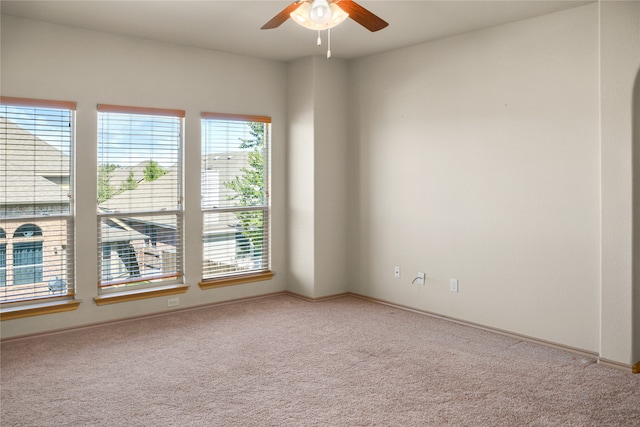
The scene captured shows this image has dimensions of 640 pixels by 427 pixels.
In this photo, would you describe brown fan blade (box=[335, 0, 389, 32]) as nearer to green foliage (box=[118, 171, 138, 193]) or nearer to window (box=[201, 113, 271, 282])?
window (box=[201, 113, 271, 282])

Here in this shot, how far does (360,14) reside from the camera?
3180mm

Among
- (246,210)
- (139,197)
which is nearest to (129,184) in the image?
(139,197)

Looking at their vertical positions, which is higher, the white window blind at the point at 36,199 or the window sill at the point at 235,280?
the white window blind at the point at 36,199

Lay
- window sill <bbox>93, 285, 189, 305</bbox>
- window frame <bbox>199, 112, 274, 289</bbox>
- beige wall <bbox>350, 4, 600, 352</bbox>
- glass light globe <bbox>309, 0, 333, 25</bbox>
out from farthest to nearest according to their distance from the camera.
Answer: window frame <bbox>199, 112, 274, 289</bbox>
window sill <bbox>93, 285, 189, 305</bbox>
beige wall <bbox>350, 4, 600, 352</bbox>
glass light globe <bbox>309, 0, 333, 25</bbox>

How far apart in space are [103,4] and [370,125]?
2.82m

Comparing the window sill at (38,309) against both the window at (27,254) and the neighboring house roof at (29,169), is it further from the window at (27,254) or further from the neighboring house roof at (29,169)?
the neighboring house roof at (29,169)

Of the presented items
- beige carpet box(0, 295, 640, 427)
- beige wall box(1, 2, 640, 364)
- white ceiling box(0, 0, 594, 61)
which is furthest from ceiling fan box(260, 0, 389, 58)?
beige carpet box(0, 295, 640, 427)

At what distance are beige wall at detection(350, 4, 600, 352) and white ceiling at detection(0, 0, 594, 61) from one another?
0.27 meters

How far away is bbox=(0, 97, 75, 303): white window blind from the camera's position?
14.3 ft

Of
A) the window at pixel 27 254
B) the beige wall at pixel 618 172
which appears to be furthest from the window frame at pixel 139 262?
the beige wall at pixel 618 172

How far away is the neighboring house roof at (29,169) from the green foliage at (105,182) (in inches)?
10.8

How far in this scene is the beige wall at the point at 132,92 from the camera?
4.43 meters

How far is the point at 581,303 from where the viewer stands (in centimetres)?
411

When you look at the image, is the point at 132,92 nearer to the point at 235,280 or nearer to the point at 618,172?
the point at 235,280
